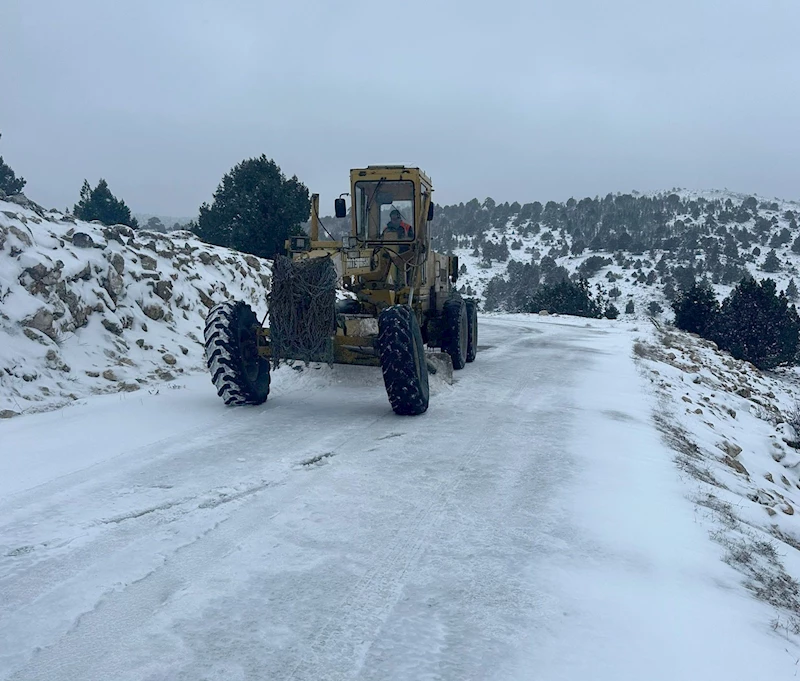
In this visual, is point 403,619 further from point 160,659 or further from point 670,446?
point 670,446

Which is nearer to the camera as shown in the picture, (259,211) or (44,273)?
(44,273)

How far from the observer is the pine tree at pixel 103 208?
2988 centimetres

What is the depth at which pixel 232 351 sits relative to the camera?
24.6 ft

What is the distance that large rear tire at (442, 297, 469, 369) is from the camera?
35.7ft

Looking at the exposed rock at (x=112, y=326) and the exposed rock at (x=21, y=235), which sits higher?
the exposed rock at (x=21, y=235)

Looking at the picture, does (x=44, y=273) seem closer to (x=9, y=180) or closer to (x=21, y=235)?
(x=21, y=235)

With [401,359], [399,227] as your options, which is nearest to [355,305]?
[399,227]

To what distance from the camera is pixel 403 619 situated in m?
3.17

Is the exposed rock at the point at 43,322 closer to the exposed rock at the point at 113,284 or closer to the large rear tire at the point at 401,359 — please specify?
the exposed rock at the point at 113,284

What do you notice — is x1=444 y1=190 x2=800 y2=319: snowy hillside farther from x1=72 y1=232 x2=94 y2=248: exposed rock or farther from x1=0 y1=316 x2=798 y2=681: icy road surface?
x1=0 y1=316 x2=798 y2=681: icy road surface

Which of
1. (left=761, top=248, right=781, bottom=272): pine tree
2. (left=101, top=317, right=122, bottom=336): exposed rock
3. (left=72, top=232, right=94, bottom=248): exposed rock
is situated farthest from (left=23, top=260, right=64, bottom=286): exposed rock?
(left=761, top=248, right=781, bottom=272): pine tree

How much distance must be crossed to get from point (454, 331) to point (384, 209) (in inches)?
95.2

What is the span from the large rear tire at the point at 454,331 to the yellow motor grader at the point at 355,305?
764mm

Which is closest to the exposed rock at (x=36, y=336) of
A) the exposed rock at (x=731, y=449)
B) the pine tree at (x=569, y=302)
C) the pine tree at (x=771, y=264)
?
the exposed rock at (x=731, y=449)
